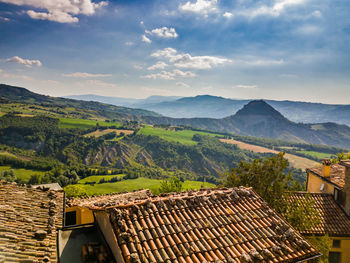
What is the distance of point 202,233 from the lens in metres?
7.47

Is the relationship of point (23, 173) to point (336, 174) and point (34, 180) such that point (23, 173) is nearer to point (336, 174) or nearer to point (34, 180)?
point (34, 180)

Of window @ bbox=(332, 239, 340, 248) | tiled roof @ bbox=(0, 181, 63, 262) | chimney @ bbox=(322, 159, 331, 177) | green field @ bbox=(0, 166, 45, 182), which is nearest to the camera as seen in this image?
tiled roof @ bbox=(0, 181, 63, 262)

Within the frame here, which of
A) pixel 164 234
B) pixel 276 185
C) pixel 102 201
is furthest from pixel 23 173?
pixel 164 234

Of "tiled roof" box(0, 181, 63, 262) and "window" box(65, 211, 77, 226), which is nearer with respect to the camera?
"tiled roof" box(0, 181, 63, 262)

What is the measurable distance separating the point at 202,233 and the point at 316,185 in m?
20.1

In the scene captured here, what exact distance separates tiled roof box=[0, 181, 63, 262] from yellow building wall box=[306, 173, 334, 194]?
21.0 metres

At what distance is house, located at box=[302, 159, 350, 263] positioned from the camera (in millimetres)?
16391

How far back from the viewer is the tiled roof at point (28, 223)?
7223 mm

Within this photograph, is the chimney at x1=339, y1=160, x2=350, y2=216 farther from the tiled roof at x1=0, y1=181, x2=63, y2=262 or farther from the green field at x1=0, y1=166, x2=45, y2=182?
the green field at x1=0, y1=166, x2=45, y2=182

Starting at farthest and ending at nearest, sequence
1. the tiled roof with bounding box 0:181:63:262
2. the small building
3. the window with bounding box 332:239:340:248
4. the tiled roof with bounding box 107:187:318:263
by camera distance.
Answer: the window with bounding box 332:239:340:248 → the small building → the tiled roof with bounding box 0:181:63:262 → the tiled roof with bounding box 107:187:318:263

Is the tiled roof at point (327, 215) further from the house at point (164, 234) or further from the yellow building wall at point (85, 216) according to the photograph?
the yellow building wall at point (85, 216)

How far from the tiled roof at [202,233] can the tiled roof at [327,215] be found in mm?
8789

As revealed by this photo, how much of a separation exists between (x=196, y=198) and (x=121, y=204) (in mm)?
2874

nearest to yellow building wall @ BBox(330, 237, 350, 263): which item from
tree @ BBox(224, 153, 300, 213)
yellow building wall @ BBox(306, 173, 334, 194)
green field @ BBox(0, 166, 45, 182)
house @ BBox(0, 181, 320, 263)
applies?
tree @ BBox(224, 153, 300, 213)
